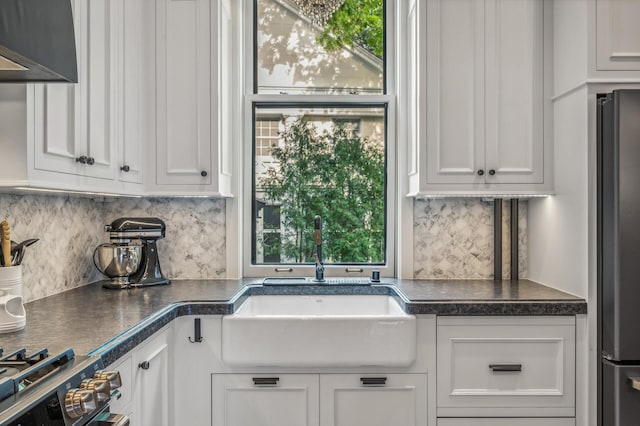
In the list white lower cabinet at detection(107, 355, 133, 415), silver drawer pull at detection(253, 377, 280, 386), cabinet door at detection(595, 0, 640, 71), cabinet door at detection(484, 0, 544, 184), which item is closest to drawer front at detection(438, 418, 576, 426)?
silver drawer pull at detection(253, 377, 280, 386)

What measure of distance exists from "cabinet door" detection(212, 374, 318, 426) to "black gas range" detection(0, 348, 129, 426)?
2.64ft

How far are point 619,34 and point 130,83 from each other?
208 cm

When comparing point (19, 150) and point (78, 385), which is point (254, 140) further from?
point (78, 385)

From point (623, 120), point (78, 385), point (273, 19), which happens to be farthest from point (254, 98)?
point (78, 385)

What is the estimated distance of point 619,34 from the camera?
1954mm

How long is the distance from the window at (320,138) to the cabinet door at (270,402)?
82 cm

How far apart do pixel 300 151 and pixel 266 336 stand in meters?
1.17

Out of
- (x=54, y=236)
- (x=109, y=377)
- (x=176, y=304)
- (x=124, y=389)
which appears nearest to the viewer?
(x=109, y=377)

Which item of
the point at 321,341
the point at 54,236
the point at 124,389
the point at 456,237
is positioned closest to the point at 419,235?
the point at 456,237

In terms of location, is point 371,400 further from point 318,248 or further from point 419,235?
point 419,235

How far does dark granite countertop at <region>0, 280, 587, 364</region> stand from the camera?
136cm

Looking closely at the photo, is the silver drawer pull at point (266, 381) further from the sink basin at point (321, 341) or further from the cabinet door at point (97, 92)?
the cabinet door at point (97, 92)

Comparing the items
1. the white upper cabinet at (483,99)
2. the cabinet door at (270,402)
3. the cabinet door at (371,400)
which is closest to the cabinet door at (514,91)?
the white upper cabinet at (483,99)

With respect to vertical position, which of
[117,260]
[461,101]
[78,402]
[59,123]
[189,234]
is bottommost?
[78,402]
